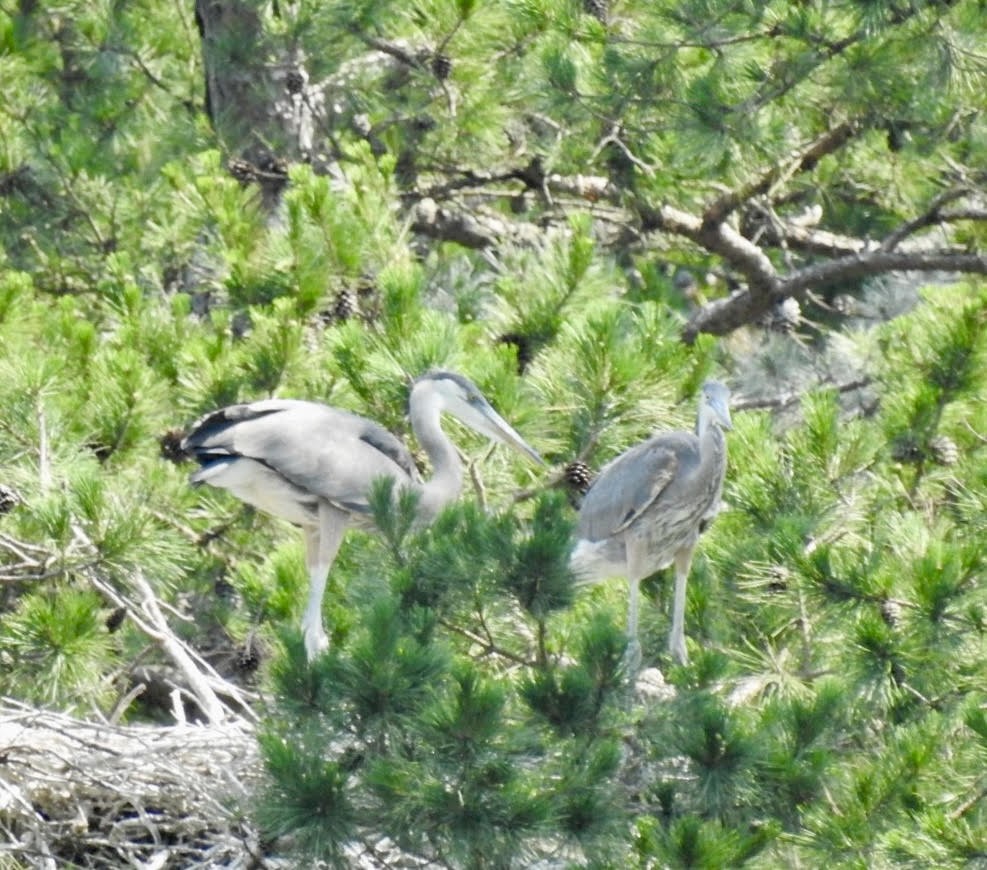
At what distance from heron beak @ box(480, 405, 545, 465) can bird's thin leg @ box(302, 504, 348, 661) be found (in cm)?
49

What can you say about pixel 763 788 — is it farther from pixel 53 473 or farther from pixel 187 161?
pixel 187 161

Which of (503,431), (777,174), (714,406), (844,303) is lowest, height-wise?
(844,303)

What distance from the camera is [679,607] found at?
5.62m

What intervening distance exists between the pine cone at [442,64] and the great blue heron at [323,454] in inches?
64.6

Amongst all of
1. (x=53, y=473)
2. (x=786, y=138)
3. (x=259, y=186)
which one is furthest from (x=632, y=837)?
(x=259, y=186)

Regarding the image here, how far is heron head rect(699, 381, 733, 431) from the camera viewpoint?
575cm

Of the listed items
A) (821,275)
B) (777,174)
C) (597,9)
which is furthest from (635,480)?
(777,174)

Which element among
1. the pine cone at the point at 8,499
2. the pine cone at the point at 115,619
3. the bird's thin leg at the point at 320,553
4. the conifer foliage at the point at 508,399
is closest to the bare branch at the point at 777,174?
the conifer foliage at the point at 508,399

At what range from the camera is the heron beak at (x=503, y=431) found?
5.96 meters

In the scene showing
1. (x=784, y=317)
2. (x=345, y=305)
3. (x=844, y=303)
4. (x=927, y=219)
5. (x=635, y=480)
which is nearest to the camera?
(x=635, y=480)

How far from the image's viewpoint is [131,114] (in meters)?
8.77

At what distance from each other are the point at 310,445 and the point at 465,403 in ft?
1.42

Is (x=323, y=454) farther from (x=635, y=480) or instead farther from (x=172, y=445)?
(x=635, y=480)

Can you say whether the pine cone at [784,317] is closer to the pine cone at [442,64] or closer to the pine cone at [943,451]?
the pine cone at [442,64]
